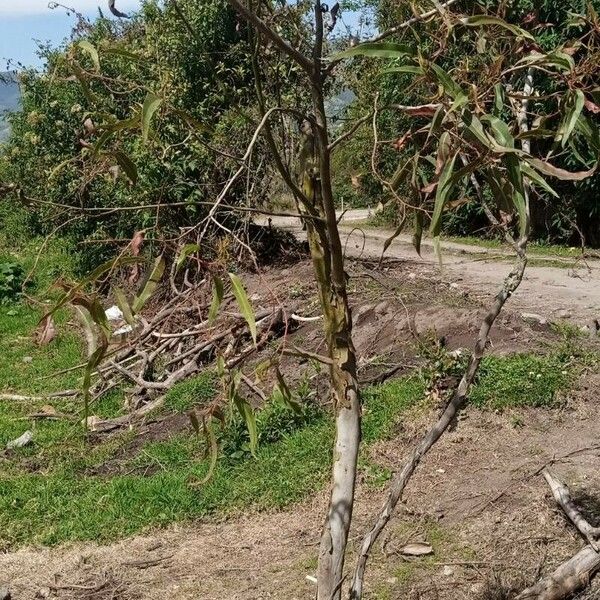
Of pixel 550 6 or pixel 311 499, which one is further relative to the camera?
pixel 550 6

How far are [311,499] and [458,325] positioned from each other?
2.09 m

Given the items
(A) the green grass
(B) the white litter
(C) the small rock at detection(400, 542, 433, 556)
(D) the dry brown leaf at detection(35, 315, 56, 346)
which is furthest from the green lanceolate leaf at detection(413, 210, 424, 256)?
(B) the white litter

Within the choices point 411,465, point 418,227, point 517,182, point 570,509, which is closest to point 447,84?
point 517,182

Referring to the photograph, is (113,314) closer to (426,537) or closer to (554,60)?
(426,537)

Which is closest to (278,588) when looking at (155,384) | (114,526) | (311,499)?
(311,499)

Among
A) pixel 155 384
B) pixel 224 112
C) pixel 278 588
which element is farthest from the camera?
pixel 224 112

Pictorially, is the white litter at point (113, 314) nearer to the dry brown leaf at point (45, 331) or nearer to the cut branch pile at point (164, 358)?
the cut branch pile at point (164, 358)

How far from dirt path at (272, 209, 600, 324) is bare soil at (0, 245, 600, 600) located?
1.58 metres

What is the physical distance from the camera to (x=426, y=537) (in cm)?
419

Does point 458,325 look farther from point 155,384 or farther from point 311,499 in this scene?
point 155,384

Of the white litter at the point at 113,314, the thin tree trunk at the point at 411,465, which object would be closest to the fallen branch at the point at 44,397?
the white litter at the point at 113,314

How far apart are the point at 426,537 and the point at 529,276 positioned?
18.8 ft

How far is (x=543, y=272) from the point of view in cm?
971

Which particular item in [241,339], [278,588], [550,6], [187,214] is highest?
[550,6]
